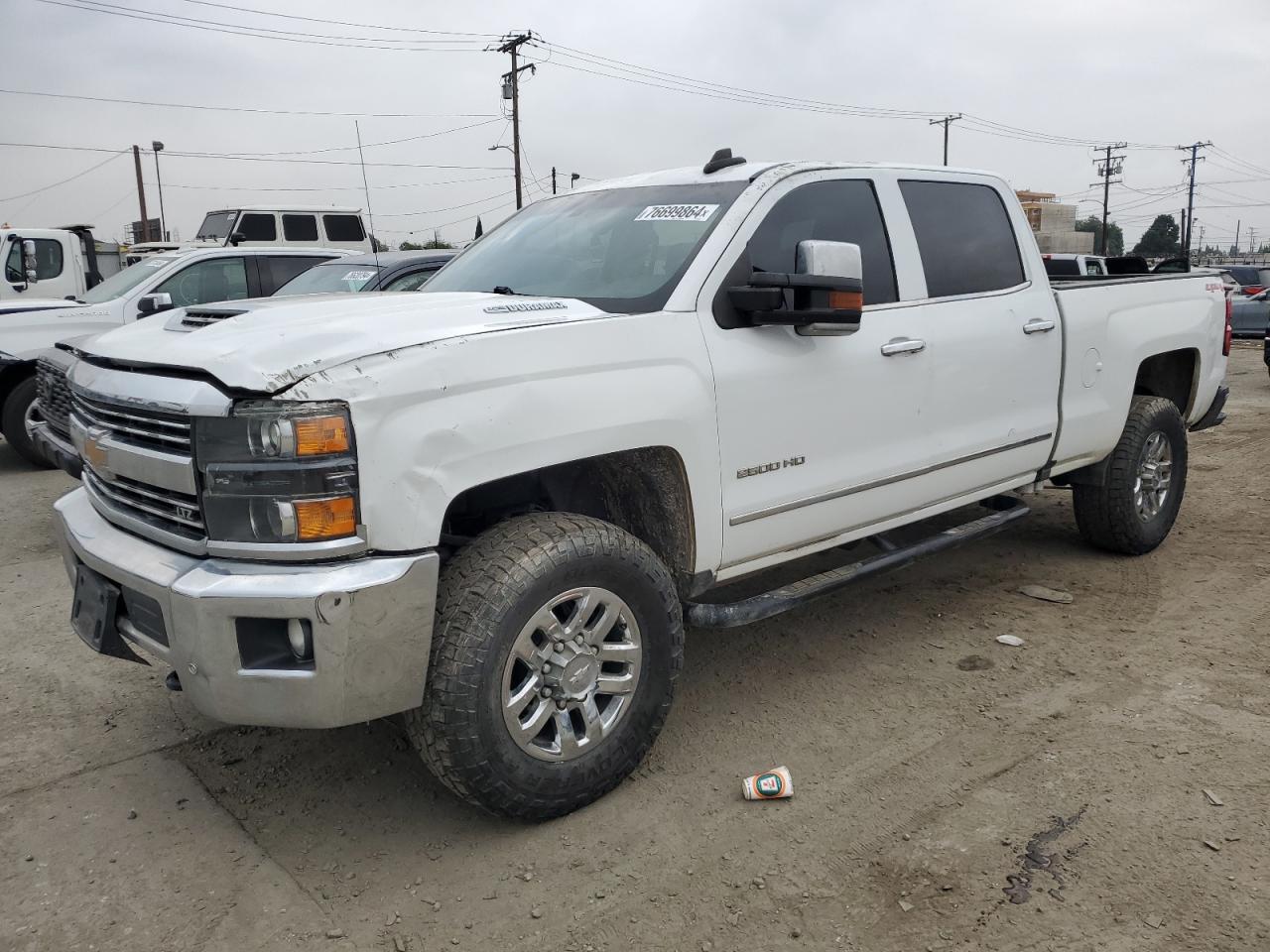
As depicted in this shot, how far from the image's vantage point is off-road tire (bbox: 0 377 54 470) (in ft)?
28.0

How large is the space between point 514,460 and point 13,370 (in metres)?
7.59

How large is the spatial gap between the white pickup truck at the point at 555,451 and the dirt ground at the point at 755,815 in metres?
0.33

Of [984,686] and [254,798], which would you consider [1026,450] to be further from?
[254,798]

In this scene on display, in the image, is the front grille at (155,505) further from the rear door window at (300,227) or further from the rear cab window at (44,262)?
the rear door window at (300,227)

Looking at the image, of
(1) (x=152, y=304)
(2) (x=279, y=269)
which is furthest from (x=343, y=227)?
(1) (x=152, y=304)

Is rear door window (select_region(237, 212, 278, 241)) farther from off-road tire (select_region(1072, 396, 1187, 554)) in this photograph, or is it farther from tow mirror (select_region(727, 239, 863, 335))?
tow mirror (select_region(727, 239, 863, 335))

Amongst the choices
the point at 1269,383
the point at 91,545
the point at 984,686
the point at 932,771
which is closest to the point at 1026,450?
the point at 984,686

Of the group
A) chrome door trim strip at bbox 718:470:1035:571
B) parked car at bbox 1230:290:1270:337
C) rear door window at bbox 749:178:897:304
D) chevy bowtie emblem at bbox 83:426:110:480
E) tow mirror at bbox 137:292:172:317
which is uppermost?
rear door window at bbox 749:178:897:304

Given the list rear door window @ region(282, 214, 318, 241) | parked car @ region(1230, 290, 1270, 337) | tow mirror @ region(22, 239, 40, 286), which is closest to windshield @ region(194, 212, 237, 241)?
rear door window @ region(282, 214, 318, 241)

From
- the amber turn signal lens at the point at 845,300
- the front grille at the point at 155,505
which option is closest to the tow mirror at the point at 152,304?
the front grille at the point at 155,505

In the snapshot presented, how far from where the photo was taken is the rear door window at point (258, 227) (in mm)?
15628

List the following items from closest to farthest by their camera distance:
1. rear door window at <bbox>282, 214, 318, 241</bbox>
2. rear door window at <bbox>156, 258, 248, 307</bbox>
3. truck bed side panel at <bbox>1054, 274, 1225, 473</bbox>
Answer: truck bed side panel at <bbox>1054, 274, 1225, 473</bbox> → rear door window at <bbox>156, 258, 248, 307</bbox> → rear door window at <bbox>282, 214, 318, 241</bbox>

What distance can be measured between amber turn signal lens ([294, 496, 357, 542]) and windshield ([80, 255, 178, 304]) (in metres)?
7.75

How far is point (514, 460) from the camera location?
9.07ft
